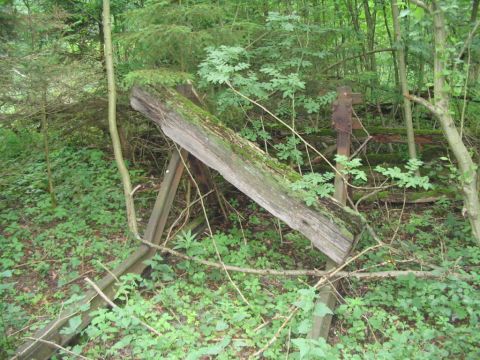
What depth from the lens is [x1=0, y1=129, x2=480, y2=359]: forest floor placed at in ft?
11.1

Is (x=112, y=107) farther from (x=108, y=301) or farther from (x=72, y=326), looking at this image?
(x=72, y=326)

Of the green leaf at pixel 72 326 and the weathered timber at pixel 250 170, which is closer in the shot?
the green leaf at pixel 72 326

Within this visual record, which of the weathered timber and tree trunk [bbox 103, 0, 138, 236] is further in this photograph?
tree trunk [bbox 103, 0, 138, 236]

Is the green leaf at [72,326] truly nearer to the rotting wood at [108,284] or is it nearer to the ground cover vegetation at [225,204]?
the ground cover vegetation at [225,204]

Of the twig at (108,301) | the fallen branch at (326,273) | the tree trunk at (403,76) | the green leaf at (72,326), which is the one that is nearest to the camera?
the green leaf at (72,326)

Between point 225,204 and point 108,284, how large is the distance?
6.87 ft

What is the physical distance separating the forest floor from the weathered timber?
0.62 meters

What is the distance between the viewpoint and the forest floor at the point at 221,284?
11.1 feet

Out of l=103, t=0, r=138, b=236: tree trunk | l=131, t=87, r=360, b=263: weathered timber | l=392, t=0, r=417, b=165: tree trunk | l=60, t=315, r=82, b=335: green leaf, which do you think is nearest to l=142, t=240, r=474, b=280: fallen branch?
l=131, t=87, r=360, b=263: weathered timber

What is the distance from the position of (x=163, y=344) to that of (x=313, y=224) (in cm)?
168

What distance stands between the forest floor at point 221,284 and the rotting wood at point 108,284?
0.39ft

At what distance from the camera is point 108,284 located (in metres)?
3.88

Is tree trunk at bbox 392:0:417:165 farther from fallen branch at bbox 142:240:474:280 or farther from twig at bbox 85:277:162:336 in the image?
twig at bbox 85:277:162:336

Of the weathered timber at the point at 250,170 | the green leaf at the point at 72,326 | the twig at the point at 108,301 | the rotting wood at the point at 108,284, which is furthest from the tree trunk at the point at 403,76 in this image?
the green leaf at the point at 72,326
